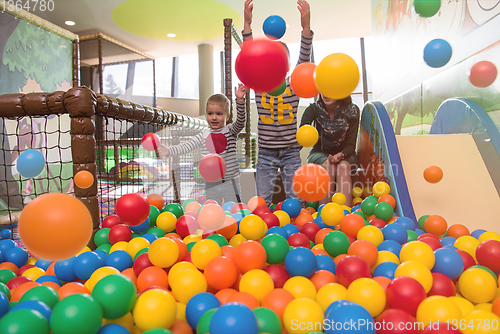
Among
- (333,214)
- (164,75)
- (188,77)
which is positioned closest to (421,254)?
(333,214)

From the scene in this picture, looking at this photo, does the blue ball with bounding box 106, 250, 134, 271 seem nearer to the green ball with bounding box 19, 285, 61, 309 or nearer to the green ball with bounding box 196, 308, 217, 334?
the green ball with bounding box 19, 285, 61, 309

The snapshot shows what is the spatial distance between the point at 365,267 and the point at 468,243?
509 millimetres

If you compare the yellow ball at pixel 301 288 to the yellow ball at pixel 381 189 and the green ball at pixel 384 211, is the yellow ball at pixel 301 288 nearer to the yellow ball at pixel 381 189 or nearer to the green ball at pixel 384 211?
the green ball at pixel 384 211

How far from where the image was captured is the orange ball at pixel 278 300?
756mm

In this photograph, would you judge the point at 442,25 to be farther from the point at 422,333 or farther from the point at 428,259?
the point at 422,333

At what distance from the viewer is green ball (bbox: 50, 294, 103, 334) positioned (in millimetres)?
575

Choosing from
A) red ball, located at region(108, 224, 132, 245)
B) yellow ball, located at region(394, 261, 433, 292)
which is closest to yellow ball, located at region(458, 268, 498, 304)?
yellow ball, located at region(394, 261, 433, 292)

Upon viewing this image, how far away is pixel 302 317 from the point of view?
2.21 feet

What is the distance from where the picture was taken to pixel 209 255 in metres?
1.00

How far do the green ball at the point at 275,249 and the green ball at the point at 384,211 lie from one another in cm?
63

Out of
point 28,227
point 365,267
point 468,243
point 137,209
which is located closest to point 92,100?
point 137,209

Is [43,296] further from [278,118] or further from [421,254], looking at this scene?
[278,118]

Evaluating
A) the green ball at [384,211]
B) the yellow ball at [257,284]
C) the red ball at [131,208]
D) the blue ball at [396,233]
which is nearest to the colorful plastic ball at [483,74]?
the green ball at [384,211]

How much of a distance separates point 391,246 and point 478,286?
0.30 meters
